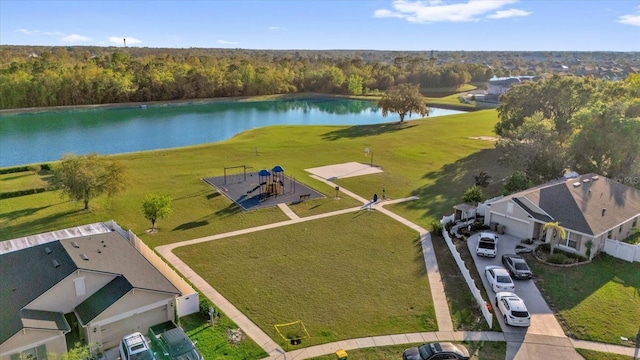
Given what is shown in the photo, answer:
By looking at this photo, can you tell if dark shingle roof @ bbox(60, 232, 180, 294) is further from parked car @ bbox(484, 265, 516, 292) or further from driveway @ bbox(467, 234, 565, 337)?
parked car @ bbox(484, 265, 516, 292)

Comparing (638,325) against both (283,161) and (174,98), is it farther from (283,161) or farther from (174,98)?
(174,98)

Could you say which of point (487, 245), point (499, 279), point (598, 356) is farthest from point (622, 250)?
point (598, 356)

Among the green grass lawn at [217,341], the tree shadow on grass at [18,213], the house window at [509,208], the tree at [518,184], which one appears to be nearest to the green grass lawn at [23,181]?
the tree shadow on grass at [18,213]

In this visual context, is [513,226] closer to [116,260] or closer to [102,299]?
[116,260]

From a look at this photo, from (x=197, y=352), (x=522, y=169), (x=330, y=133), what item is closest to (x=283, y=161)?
(x=330, y=133)

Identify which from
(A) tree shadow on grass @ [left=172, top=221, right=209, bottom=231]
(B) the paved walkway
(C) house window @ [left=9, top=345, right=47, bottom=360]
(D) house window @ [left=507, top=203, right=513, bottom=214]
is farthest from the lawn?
(C) house window @ [left=9, top=345, right=47, bottom=360]

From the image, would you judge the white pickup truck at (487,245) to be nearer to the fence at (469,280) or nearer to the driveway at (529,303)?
the driveway at (529,303)
